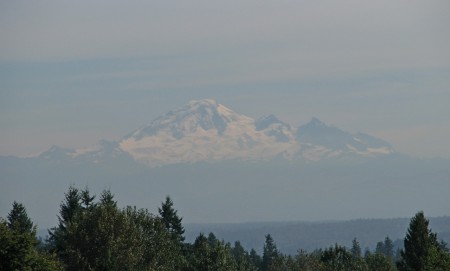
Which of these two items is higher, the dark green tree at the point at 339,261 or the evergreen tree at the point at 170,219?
the evergreen tree at the point at 170,219

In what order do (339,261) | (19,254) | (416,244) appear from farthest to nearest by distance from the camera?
(339,261) → (416,244) → (19,254)

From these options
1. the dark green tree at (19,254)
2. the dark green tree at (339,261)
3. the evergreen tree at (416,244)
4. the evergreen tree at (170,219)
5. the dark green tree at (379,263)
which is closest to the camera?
the dark green tree at (19,254)

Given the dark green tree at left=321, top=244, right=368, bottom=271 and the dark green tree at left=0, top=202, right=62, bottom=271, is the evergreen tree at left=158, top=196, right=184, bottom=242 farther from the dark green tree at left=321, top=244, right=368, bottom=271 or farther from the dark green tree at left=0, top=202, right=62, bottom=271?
the dark green tree at left=0, top=202, right=62, bottom=271

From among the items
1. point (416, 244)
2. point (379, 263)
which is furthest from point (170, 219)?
point (416, 244)

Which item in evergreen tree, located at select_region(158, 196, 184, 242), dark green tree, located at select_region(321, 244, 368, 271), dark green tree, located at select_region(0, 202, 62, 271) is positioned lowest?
dark green tree, located at select_region(0, 202, 62, 271)

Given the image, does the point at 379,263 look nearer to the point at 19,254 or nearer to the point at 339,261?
the point at 339,261

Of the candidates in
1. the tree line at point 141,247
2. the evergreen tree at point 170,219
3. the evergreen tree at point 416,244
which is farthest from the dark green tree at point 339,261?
the evergreen tree at point 170,219

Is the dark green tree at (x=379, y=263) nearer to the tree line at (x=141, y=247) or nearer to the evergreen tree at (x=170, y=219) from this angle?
the tree line at (x=141, y=247)

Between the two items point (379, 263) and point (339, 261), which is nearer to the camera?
point (339, 261)

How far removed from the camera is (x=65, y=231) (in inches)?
4301

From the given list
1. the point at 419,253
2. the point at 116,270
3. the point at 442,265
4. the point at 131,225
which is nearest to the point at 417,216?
the point at 419,253

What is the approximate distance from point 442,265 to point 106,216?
29618mm

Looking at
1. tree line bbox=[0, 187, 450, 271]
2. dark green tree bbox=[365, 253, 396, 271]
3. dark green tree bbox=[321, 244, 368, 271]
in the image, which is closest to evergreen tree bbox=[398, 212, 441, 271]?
tree line bbox=[0, 187, 450, 271]

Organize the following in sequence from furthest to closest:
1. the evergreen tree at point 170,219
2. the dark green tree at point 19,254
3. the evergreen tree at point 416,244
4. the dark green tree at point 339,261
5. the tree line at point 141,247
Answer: the evergreen tree at point 170,219 → the dark green tree at point 339,261 → the evergreen tree at point 416,244 → the tree line at point 141,247 → the dark green tree at point 19,254
